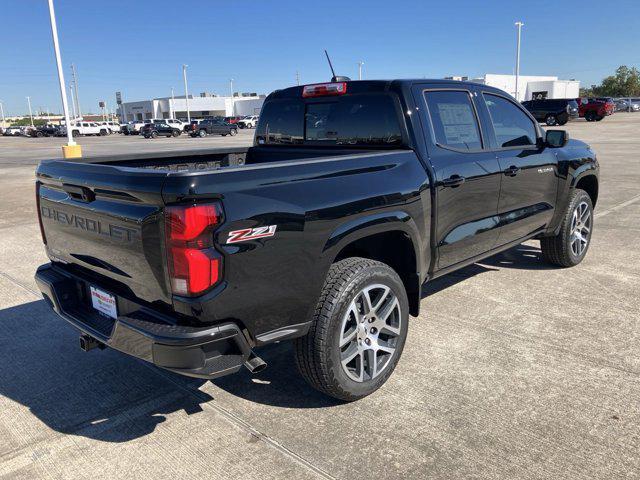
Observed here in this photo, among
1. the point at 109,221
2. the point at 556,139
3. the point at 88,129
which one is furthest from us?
the point at 88,129

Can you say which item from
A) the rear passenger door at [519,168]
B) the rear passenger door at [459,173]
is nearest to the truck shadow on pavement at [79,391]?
the rear passenger door at [459,173]

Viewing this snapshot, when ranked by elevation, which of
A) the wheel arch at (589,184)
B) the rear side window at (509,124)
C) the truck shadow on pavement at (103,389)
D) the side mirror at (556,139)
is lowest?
the truck shadow on pavement at (103,389)

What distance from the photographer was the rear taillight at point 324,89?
395 cm

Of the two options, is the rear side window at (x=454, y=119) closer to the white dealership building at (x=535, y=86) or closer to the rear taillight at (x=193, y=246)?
A: the rear taillight at (x=193, y=246)

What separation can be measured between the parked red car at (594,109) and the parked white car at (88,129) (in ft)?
159

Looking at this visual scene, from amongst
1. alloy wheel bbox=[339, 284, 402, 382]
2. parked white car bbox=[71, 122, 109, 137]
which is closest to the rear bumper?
alloy wheel bbox=[339, 284, 402, 382]

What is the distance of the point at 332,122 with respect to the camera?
4.07 meters

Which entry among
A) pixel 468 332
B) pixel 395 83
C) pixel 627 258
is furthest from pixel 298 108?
pixel 627 258

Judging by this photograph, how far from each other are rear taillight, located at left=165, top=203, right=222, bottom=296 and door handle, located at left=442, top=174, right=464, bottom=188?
1849mm

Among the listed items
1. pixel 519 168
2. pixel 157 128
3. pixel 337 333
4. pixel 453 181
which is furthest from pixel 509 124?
pixel 157 128

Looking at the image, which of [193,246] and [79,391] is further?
[79,391]

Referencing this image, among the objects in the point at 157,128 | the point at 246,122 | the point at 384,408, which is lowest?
the point at 384,408

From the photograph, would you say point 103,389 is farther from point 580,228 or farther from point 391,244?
point 580,228

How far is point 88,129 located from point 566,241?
2423 inches
